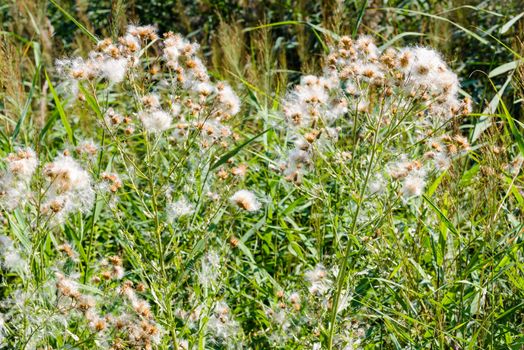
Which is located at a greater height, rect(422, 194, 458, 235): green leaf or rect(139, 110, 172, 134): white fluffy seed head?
rect(139, 110, 172, 134): white fluffy seed head

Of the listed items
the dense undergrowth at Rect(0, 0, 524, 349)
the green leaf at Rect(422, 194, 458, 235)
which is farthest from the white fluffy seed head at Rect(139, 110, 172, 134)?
the green leaf at Rect(422, 194, 458, 235)

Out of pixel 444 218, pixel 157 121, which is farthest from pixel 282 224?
pixel 157 121

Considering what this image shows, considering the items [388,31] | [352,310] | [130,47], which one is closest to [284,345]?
[352,310]

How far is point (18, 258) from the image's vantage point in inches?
92.5

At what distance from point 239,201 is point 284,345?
703 mm

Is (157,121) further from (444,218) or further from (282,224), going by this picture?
(282,224)

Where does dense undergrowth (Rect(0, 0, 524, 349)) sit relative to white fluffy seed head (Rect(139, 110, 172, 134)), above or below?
below

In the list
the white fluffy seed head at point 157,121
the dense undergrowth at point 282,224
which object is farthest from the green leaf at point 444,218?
the white fluffy seed head at point 157,121

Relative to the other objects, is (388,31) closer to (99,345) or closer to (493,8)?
(493,8)

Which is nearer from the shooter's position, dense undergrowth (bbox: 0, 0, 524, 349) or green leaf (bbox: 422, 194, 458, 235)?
dense undergrowth (bbox: 0, 0, 524, 349)

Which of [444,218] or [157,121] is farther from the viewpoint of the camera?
[444,218]

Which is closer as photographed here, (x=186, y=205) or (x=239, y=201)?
(x=239, y=201)

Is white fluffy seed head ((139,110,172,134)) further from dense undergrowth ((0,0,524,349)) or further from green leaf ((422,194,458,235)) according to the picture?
green leaf ((422,194,458,235))

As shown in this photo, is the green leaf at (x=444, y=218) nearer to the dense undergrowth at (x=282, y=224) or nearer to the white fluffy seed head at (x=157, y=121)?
the dense undergrowth at (x=282, y=224)
